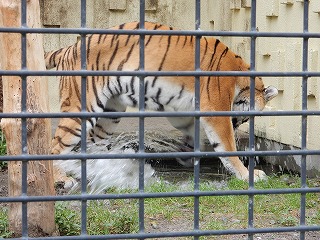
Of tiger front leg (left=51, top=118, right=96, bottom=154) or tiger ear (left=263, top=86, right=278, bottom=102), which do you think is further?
tiger ear (left=263, top=86, right=278, bottom=102)

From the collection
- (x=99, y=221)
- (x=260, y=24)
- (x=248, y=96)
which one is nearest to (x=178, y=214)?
(x=99, y=221)

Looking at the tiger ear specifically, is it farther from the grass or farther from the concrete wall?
the grass

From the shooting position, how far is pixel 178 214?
563 centimetres

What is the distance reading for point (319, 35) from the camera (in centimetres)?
288

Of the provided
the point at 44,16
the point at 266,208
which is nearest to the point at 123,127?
the point at 44,16

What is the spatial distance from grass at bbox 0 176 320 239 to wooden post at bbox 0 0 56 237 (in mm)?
178

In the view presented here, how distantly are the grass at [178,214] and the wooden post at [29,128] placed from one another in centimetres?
18

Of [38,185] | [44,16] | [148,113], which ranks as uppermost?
[44,16]

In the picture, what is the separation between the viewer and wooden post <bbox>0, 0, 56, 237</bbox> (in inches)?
182

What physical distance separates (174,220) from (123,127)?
12.9ft

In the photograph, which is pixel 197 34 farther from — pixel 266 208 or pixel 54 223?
pixel 266 208

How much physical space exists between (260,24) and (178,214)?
3.54 meters

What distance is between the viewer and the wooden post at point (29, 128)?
4.63 m

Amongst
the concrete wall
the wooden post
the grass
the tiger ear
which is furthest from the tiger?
the wooden post
